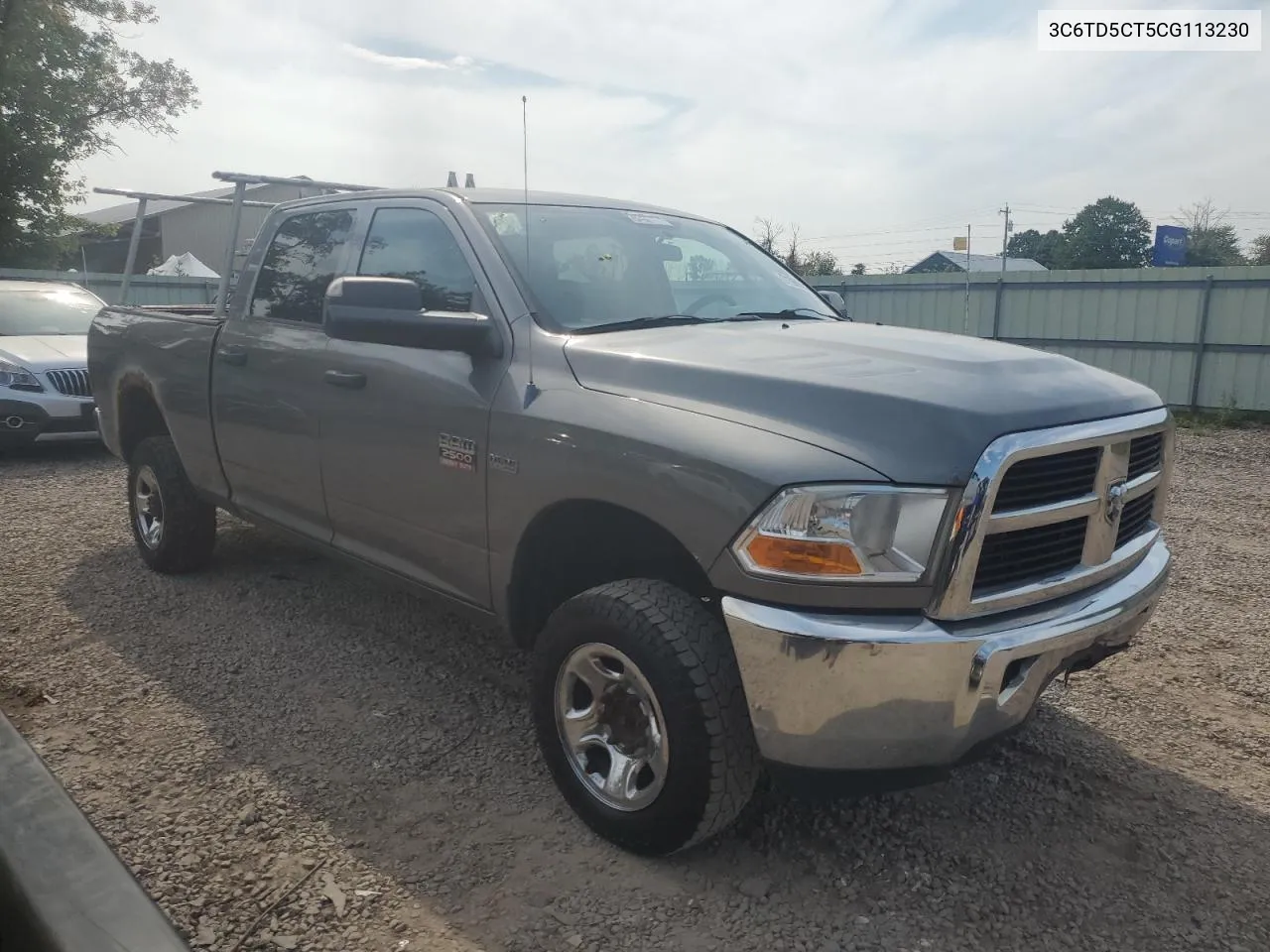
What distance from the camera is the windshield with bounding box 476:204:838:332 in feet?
10.5

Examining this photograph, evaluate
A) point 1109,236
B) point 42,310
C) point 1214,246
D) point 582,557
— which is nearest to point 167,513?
point 582,557

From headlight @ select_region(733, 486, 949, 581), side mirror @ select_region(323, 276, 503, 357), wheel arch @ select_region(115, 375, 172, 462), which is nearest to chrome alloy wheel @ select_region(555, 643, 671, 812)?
headlight @ select_region(733, 486, 949, 581)

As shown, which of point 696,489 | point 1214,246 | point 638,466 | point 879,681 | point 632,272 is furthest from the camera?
point 1214,246

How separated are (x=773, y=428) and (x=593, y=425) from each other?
54 cm

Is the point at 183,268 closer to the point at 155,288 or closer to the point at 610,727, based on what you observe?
the point at 155,288

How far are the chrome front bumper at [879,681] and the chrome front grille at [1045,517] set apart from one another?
0.10 metres

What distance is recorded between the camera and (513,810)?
2.95 metres

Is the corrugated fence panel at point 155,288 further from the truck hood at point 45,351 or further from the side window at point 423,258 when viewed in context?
the side window at point 423,258

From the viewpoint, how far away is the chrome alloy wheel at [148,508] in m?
5.10

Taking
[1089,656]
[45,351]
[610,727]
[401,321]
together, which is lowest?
[610,727]

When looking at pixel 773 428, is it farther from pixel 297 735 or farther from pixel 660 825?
pixel 297 735

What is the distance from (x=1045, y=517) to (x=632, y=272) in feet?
5.54

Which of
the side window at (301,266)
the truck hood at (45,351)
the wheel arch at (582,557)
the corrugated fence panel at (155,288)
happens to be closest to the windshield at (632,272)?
the wheel arch at (582,557)

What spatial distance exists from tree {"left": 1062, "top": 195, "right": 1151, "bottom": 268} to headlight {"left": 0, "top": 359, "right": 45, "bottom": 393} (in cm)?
5104
